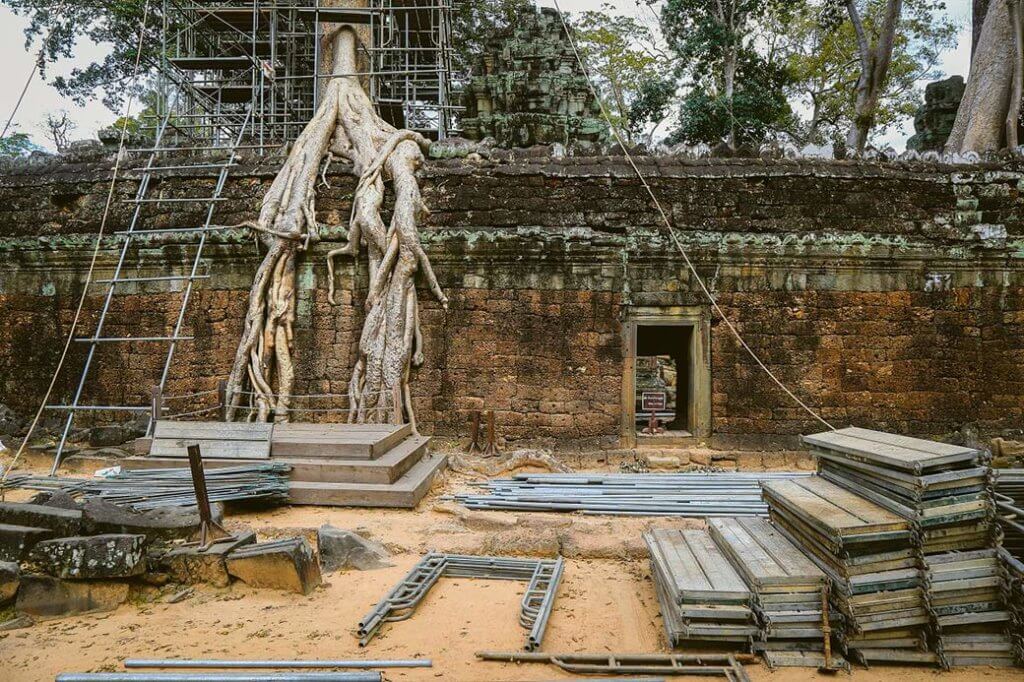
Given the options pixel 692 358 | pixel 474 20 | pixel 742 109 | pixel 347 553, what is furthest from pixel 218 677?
pixel 474 20

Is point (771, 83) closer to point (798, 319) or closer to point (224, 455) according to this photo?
point (798, 319)

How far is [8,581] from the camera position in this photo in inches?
139

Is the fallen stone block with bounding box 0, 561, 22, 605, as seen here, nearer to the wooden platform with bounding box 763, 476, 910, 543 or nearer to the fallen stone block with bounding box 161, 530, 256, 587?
the fallen stone block with bounding box 161, 530, 256, 587

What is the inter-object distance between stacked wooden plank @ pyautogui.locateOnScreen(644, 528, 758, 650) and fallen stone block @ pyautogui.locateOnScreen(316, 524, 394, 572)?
6.38 feet

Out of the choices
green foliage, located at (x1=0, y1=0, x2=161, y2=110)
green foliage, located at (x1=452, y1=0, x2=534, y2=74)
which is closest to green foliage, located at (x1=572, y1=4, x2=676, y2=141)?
green foliage, located at (x1=452, y1=0, x2=534, y2=74)

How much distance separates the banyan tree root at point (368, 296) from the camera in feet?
24.0

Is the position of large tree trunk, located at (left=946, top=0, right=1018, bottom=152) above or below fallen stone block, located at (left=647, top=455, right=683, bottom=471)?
above

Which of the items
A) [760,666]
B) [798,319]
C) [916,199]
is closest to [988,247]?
[916,199]

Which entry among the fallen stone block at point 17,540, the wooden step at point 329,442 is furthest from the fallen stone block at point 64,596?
the wooden step at point 329,442

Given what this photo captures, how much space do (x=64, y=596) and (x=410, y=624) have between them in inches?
78.6

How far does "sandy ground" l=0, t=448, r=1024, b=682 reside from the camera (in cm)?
308

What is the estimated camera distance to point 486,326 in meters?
7.65

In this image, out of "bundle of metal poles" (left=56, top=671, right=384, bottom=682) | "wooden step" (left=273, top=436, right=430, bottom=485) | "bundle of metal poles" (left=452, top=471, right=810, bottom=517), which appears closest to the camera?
"bundle of metal poles" (left=56, top=671, right=384, bottom=682)

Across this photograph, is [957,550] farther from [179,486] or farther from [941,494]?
[179,486]
